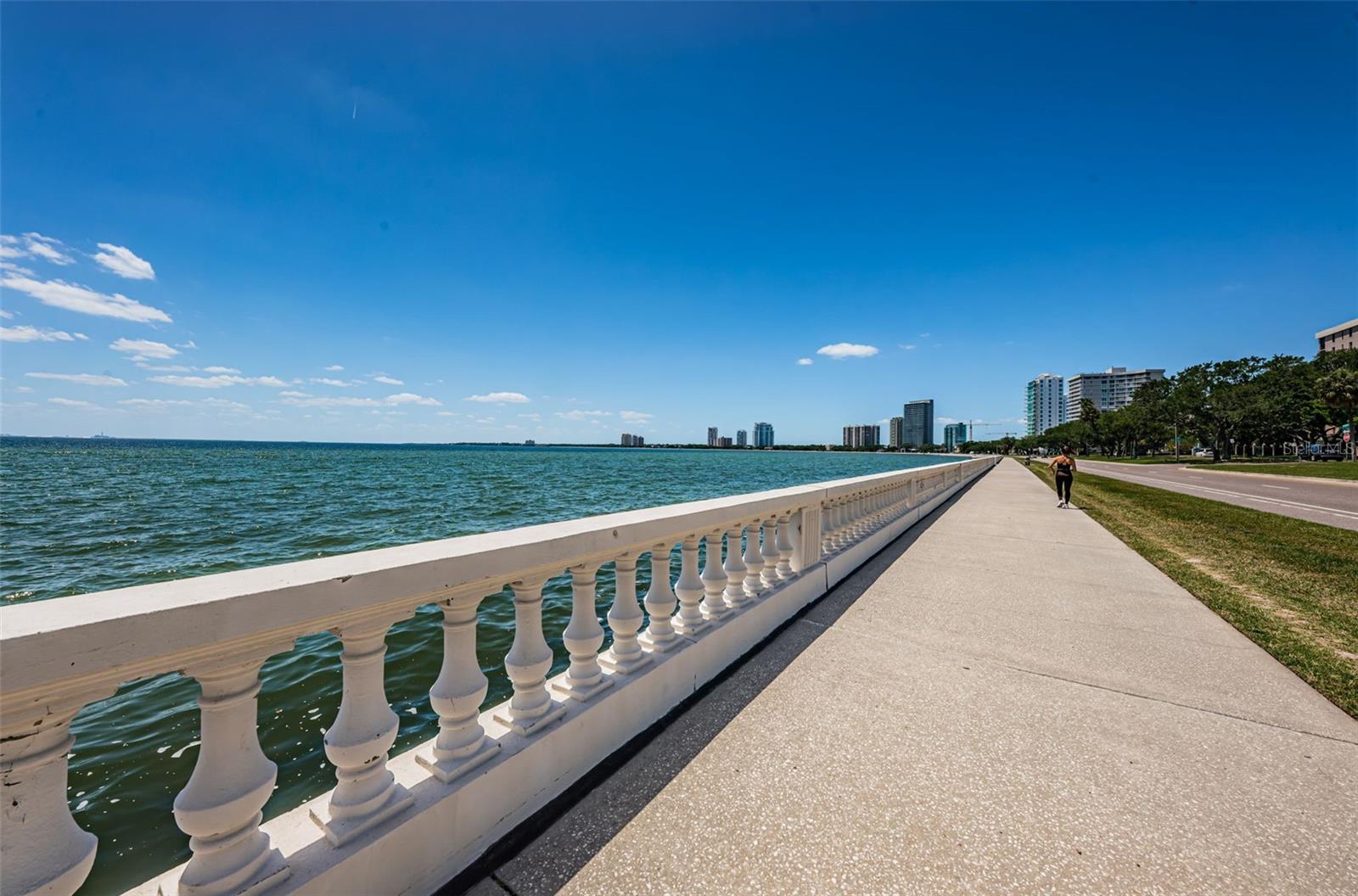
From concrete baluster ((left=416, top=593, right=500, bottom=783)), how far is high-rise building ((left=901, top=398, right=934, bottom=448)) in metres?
184

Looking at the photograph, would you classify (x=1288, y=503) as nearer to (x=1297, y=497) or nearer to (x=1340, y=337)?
(x=1297, y=497)

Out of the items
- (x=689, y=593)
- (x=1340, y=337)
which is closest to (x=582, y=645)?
(x=689, y=593)

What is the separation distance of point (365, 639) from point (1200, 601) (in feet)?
23.4

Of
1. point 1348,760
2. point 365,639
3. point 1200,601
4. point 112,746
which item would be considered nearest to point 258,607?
point 365,639

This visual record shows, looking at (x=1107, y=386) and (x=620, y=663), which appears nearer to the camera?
(x=620, y=663)

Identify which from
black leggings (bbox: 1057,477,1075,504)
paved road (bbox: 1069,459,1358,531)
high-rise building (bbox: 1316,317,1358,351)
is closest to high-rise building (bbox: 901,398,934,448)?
high-rise building (bbox: 1316,317,1358,351)

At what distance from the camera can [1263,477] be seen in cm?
2856

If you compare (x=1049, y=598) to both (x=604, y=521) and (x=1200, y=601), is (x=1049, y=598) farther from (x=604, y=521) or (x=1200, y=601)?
(x=604, y=521)

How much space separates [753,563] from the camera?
13.4 ft

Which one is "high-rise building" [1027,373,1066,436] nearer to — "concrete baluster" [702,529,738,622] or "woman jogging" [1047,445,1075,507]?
"woman jogging" [1047,445,1075,507]

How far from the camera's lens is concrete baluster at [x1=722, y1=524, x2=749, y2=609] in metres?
3.66

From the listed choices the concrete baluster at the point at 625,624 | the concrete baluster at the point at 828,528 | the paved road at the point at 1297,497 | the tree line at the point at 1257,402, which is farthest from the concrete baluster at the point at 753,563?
the tree line at the point at 1257,402

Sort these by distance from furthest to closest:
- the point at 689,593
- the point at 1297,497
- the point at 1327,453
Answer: the point at 1327,453, the point at 1297,497, the point at 689,593

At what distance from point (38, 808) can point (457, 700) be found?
104 centimetres
